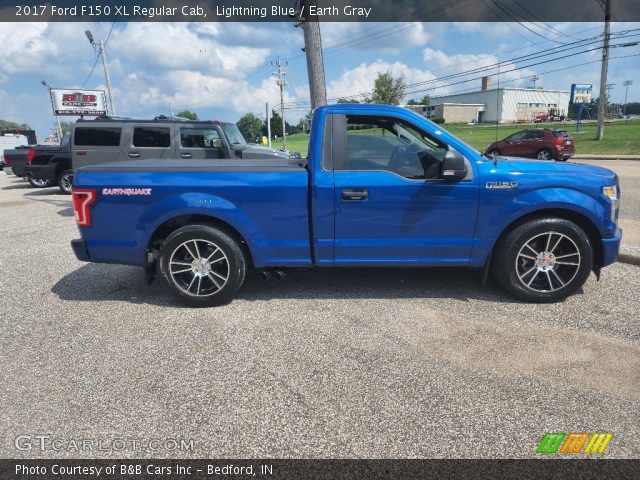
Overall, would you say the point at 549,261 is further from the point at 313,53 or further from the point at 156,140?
the point at 156,140

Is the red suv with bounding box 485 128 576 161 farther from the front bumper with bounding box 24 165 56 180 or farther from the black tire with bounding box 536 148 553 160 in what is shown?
the front bumper with bounding box 24 165 56 180

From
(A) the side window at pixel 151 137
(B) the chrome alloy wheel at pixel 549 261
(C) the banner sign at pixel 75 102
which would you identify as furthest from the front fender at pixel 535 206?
(C) the banner sign at pixel 75 102

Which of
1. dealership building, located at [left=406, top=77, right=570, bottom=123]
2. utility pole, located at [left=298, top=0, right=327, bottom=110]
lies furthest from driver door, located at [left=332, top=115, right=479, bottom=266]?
dealership building, located at [left=406, top=77, right=570, bottom=123]

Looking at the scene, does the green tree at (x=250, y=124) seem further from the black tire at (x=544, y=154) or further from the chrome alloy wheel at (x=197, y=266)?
the chrome alloy wheel at (x=197, y=266)

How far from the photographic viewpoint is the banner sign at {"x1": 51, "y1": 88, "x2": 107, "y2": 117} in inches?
1618

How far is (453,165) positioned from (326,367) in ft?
6.60

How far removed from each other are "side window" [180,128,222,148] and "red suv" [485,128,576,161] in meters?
13.1

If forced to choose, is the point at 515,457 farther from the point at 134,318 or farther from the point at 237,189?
the point at 134,318

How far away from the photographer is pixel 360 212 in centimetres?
390

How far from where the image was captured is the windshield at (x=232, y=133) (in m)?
9.46

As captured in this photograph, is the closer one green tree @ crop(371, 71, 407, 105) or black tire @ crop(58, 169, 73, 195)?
black tire @ crop(58, 169, 73, 195)

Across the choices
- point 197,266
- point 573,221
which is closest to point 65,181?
point 197,266

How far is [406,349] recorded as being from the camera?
329cm

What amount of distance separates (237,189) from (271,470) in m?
2.47
